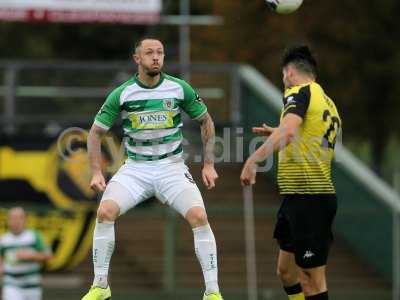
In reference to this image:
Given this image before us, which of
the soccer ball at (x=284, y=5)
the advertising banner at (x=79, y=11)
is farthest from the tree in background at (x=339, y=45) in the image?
the soccer ball at (x=284, y=5)

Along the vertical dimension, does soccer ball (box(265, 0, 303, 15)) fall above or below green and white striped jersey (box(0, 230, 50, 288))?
above

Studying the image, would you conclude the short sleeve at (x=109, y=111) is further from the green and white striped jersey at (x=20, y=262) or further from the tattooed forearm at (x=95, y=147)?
the green and white striped jersey at (x=20, y=262)

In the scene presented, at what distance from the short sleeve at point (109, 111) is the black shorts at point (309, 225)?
1.78 metres

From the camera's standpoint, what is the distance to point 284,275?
39.6ft

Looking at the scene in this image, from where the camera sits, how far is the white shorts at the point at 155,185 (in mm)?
11805

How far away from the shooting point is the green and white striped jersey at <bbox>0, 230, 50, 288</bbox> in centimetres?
1902

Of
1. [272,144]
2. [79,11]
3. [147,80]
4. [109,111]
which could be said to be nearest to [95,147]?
[109,111]

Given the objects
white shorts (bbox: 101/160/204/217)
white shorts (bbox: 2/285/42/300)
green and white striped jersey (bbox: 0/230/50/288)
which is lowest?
white shorts (bbox: 2/285/42/300)

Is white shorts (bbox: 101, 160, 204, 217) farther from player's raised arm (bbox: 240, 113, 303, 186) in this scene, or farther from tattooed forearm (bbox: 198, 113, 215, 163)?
A: player's raised arm (bbox: 240, 113, 303, 186)

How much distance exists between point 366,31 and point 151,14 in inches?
261

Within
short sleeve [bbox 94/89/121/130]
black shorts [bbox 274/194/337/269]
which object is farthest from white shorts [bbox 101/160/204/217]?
black shorts [bbox 274/194/337/269]

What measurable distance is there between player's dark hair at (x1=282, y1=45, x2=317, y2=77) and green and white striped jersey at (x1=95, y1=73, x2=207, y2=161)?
0.97 m

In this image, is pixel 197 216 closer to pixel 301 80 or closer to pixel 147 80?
pixel 147 80

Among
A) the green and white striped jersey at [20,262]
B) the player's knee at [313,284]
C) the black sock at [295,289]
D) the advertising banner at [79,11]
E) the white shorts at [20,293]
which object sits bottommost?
the white shorts at [20,293]
